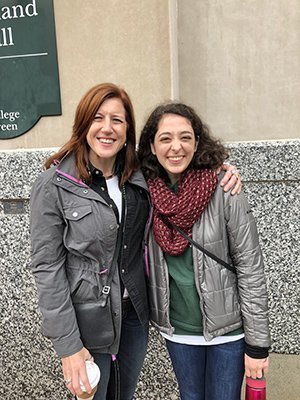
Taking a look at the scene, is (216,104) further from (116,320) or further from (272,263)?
(116,320)

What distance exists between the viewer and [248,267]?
6.46ft

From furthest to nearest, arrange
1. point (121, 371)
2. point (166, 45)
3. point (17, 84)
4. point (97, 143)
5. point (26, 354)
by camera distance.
Result: point (26, 354) → point (17, 84) → point (166, 45) → point (121, 371) → point (97, 143)

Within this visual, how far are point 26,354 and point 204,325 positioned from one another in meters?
1.92

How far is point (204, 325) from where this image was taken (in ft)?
6.61

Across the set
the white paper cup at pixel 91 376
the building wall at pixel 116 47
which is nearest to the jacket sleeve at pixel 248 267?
the white paper cup at pixel 91 376

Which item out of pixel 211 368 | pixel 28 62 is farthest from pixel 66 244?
pixel 28 62

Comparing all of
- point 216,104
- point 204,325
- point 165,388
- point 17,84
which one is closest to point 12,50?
point 17,84

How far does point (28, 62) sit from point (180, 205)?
1827 millimetres

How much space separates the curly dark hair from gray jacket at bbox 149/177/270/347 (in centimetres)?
16

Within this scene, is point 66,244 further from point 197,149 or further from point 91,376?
point 197,149

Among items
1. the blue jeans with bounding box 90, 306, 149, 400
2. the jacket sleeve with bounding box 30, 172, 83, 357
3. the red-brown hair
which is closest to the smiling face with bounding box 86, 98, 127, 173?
the red-brown hair

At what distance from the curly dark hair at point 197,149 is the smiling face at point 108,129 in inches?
5.7

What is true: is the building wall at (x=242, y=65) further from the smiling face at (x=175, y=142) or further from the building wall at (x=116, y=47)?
the smiling face at (x=175, y=142)

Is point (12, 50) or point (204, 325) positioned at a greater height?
point (12, 50)
